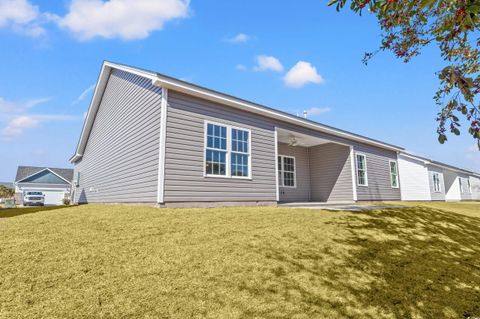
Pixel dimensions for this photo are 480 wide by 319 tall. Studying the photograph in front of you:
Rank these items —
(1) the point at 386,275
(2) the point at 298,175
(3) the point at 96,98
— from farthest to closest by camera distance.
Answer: (2) the point at 298,175, (3) the point at 96,98, (1) the point at 386,275

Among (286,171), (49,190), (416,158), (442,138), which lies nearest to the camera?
(442,138)

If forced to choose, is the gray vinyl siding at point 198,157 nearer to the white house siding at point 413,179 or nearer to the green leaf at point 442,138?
the green leaf at point 442,138

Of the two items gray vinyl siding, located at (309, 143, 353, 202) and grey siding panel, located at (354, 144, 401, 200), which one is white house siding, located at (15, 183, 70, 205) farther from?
grey siding panel, located at (354, 144, 401, 200)

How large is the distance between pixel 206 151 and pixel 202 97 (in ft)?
5.66

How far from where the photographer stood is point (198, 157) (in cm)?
805

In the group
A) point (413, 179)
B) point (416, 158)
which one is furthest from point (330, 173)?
point (416, 158)

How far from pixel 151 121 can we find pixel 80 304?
6.36 m

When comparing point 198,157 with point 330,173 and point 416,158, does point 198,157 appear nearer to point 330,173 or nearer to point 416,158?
point 330,173

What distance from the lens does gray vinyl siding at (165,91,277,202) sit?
7539mm

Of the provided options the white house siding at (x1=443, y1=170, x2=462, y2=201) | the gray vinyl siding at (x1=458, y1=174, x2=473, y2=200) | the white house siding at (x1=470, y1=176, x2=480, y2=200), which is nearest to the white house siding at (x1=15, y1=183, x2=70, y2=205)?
the white house siding at (x1=443, y1=170, x2=462, y2=201)

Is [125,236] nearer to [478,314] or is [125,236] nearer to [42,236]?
[42,236]

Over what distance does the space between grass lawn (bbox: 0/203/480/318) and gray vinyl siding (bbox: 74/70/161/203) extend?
2.62 metres

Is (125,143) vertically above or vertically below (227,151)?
above

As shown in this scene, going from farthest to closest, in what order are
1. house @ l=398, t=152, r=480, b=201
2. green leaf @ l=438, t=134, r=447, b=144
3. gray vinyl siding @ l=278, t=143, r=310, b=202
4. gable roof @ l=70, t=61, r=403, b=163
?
house @ l=398, t=152, r=480, b=201 → gray vinyl siding @ l=278, t=143, r=310, b=202 → gable roof @ l=70, t=61, r=403, b=163 → green leaf @ l=438, t=134, r=447, b=144
